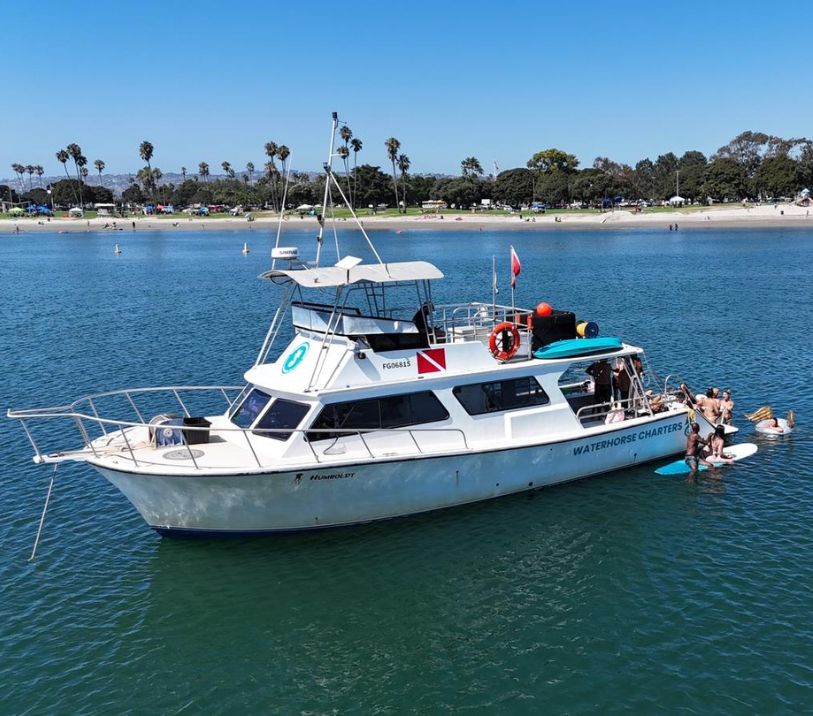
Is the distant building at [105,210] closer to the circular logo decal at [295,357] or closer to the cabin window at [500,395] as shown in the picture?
the circular logo decal at [295,357]

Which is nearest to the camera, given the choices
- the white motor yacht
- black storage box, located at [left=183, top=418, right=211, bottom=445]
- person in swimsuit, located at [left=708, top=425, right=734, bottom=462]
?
the white motor yacht

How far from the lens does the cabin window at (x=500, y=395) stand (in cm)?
1634

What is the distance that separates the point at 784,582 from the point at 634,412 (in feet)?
19.8

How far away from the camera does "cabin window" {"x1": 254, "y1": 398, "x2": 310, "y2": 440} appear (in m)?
15.1

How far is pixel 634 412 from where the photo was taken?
1883 centimetres

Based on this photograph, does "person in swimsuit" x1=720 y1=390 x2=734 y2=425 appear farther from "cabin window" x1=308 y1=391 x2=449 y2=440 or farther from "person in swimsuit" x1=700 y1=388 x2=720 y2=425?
"cabin window" x1=308 y1=391 x2=449 y2=440

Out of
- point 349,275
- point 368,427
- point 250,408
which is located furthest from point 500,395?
point 250,408

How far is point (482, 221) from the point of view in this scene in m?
150

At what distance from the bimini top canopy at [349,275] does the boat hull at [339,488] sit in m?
3.95

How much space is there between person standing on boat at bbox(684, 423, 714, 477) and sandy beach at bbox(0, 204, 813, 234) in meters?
120

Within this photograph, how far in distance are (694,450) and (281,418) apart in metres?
11.2

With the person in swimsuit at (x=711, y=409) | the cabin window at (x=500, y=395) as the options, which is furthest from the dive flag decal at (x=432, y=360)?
the person in swimsuit at (x=711, y=409)

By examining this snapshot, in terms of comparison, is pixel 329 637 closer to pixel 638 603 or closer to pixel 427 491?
pixel 427 491

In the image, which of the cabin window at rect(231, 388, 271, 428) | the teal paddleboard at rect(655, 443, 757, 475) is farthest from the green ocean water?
the cabin window at rect(231, 388, 271, 428)
